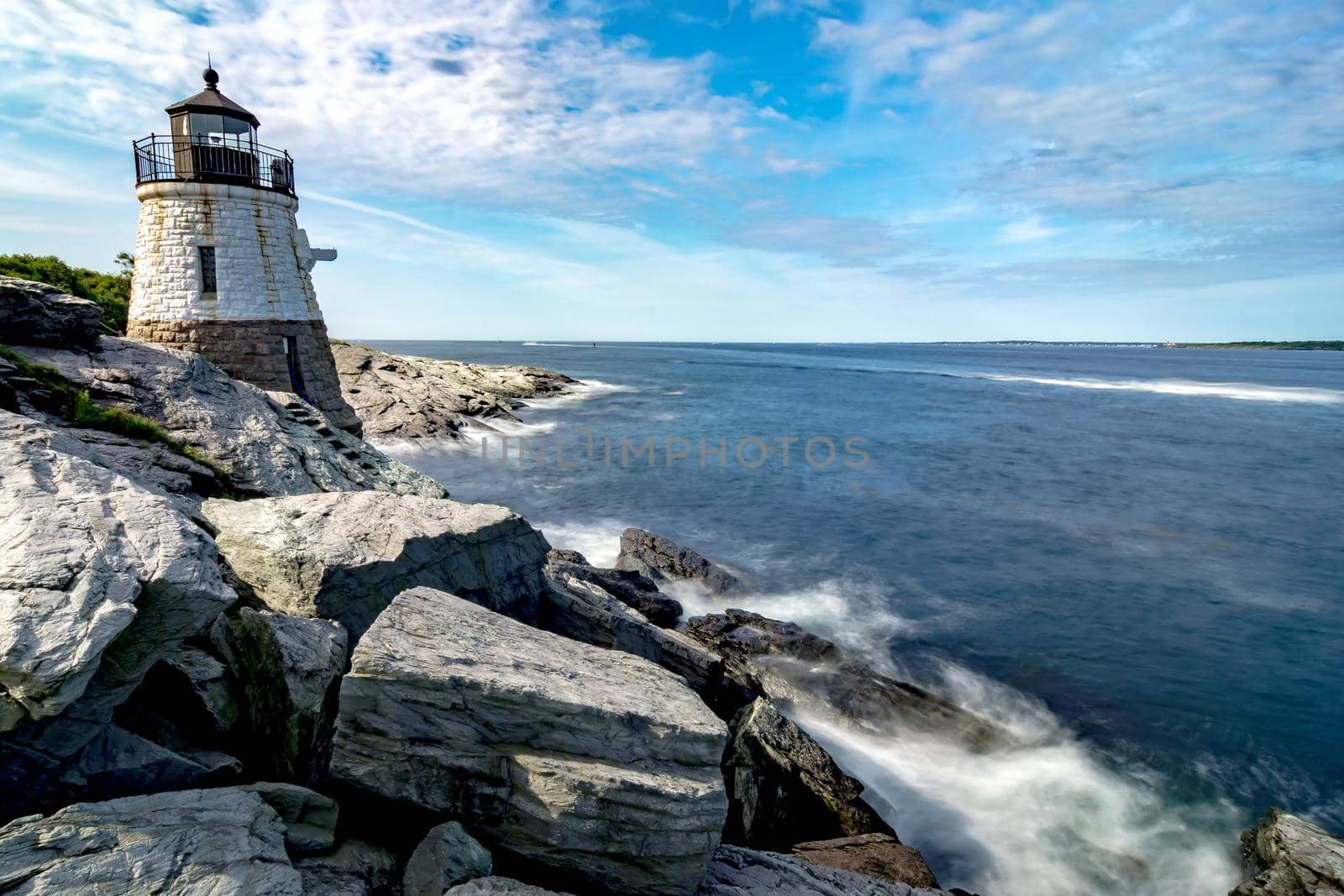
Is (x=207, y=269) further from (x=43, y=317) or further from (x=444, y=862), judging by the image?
(x=444, y=862)

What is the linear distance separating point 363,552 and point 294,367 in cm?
1552

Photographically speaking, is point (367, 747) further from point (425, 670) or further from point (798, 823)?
point (798, 823)

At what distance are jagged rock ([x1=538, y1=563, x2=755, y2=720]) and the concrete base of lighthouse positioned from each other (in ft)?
42.6

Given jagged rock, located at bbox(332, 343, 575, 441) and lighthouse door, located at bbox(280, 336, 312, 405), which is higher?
lighthouse door, located at bbox(280, 336, 312, 405)

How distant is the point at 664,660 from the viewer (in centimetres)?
1241

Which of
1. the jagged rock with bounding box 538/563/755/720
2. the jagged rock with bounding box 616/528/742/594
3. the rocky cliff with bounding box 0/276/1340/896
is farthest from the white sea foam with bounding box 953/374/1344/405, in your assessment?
the rocky cliff with bounding box 0/276/1340/896

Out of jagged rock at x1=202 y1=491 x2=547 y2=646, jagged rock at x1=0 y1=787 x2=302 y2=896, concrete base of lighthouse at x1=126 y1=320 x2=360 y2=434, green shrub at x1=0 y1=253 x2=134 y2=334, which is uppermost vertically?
green shrub at x1=0 y1=253 x2=134 y2=334

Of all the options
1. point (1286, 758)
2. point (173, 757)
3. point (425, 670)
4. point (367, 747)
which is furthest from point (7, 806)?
point (1286, 758)

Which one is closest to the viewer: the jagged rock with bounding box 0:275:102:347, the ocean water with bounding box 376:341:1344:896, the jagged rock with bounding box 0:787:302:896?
the jagged rock with bounding box 0:787:302:896

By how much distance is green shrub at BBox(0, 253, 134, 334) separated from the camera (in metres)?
21.3

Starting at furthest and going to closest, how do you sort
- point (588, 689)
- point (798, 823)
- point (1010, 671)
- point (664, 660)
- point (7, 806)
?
1. point (1010, 671)
2. point (664, 660)
3. point (798, 823)
4. point (588, 689)
5. point (7, 806)

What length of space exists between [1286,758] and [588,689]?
15020 mm

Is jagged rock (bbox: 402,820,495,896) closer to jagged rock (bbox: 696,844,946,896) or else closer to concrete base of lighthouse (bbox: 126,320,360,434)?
jagged rock (bbox: 696,844,946,896)

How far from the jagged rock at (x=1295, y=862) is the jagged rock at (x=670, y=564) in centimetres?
1264
